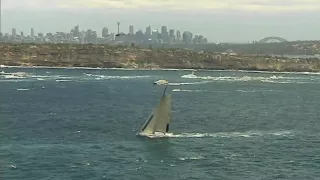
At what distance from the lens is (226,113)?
92.5 metres

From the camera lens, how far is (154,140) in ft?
216

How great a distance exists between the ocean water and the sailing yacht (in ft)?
5.17

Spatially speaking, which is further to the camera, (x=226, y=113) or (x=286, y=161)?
(x=226, y=113)

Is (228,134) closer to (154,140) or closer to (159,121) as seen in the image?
(159,121)

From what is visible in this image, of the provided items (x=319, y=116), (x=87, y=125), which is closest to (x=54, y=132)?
(x=87, y=125)

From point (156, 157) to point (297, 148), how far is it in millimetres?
15445

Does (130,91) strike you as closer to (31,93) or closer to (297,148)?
(31,93)

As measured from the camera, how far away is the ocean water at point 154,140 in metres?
51.8

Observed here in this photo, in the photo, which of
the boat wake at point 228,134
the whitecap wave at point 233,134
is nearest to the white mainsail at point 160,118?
the boat wake at point 228,134

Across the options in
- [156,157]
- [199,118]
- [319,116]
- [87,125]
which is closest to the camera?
[156,157]

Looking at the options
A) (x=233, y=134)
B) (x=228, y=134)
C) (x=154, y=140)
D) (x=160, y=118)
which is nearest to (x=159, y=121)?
(x=160, y=118)

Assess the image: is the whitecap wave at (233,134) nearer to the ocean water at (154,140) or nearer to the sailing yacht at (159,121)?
the ocean water at (154,140)

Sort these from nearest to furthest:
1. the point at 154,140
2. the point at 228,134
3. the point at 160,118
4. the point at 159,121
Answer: the point at 154,140 < the point at 160,118 < the point at 159,121 < the point at 228,134

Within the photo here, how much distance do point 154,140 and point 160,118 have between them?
10.6 ft
